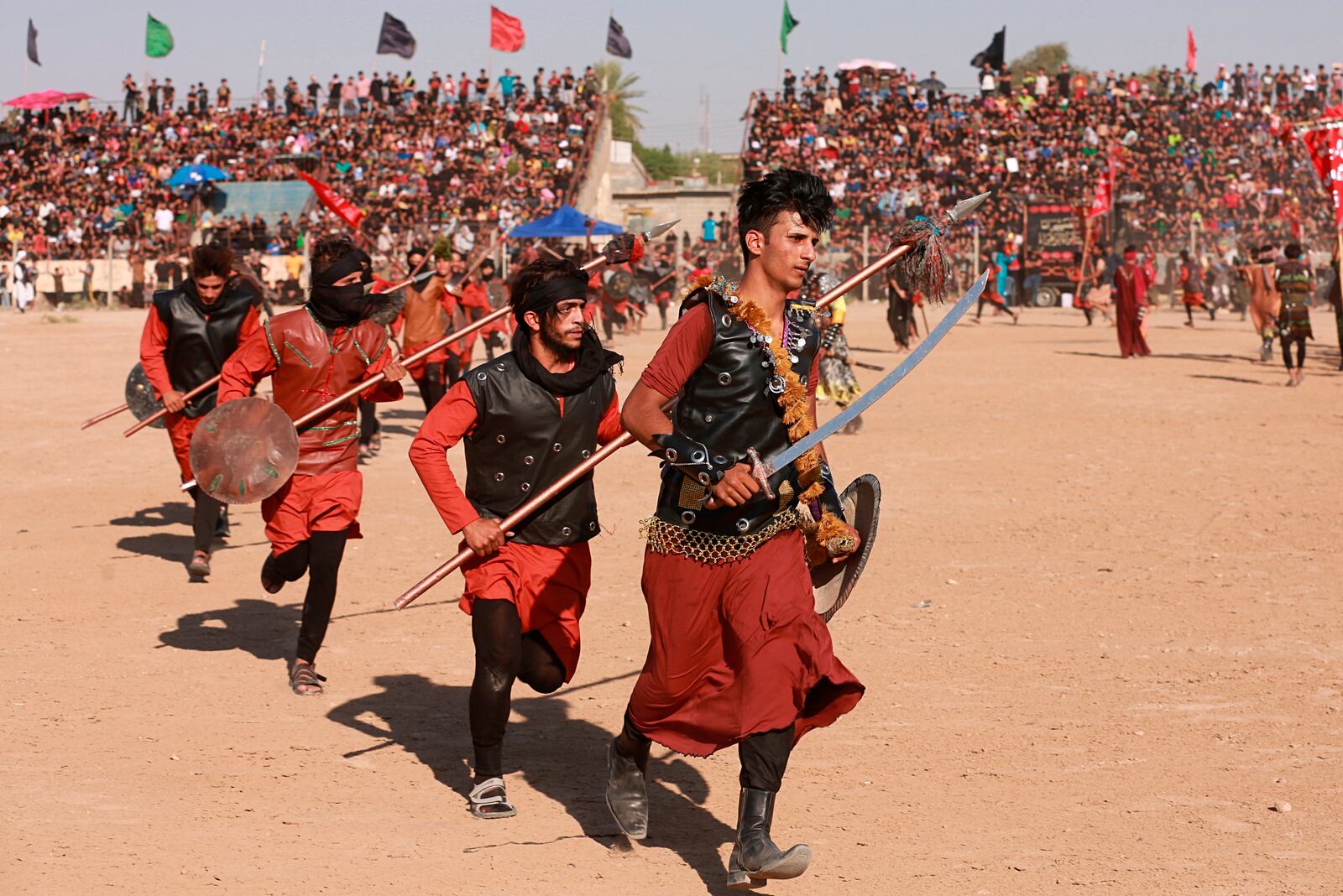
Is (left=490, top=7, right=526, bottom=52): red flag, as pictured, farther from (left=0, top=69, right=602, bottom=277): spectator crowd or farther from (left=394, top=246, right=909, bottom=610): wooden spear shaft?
(left=394, top=246, right=909, bottom=610): wooden spear shaft

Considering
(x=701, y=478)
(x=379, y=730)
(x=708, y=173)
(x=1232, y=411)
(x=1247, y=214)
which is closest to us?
(x=701, y=478)

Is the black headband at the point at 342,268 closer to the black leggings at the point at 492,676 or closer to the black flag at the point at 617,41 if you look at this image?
the black leggings at the point at 492,676

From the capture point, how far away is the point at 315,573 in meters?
6.46

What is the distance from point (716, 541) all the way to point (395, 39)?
142 feet

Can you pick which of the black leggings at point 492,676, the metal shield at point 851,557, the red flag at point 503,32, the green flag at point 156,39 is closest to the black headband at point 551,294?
the black leggings at point 492,676

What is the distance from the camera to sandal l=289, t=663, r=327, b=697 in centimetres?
645

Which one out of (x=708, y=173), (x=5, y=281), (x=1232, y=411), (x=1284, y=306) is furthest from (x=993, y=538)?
(x=708, y=173)

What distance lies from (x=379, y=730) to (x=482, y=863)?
1.56m

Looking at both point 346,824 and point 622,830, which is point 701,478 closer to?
point 622,830

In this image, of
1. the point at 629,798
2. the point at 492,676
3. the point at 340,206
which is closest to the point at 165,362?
the point at 492,676

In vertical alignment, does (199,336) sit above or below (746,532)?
above

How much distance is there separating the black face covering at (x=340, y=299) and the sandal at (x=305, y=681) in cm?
141

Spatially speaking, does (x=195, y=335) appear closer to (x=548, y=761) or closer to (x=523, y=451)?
(x=548, y=761)

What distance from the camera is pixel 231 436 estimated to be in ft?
20.8
